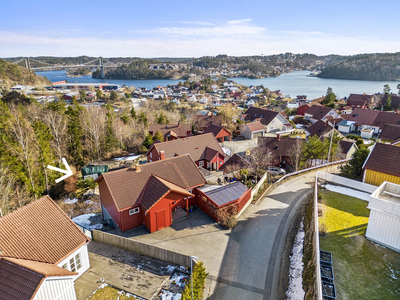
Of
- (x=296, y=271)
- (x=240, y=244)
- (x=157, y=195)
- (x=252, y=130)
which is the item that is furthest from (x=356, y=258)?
(x=252, y=130)

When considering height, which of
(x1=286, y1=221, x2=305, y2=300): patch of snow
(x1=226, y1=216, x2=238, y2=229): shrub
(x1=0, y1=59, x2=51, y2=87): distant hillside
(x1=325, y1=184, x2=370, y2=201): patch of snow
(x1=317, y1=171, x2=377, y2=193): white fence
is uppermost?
(x1=0, y1=59, x2=51, y2=87): distant hillside

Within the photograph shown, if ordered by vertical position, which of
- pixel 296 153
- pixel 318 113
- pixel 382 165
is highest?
pixel 382 165

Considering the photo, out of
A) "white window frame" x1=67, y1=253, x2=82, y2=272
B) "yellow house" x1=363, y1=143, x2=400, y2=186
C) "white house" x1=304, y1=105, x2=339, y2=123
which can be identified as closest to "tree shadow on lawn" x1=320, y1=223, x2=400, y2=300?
"yellow house" x1=363, y1=143, x2=400, y2=186

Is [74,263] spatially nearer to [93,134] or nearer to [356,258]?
[356,258]

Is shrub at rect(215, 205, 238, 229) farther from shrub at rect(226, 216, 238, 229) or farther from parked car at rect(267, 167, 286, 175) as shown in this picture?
parked car at rect(267, 167, 286, 175)

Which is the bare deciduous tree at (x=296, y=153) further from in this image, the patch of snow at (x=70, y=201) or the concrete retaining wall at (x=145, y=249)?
the patch of snow at (x=70, y=201)

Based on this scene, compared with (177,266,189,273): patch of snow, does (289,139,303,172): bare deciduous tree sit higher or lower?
higher
